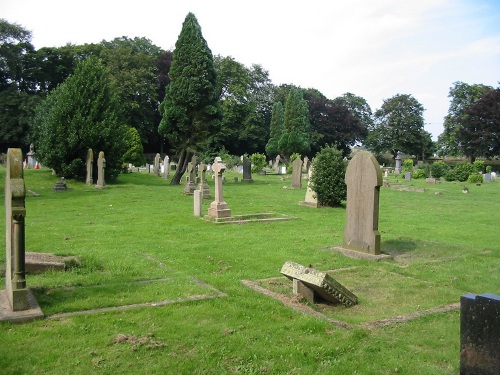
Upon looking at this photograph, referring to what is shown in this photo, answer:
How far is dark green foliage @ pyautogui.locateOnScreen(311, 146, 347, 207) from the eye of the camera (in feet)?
63.0

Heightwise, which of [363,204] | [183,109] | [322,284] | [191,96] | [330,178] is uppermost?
[191,96]

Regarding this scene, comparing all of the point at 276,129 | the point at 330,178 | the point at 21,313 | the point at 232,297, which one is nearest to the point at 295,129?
the point at 276,129

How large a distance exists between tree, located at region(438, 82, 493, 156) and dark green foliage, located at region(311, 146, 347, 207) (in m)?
54.1

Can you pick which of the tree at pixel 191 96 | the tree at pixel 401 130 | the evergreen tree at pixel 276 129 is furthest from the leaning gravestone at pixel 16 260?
the tree at pixel 401 130

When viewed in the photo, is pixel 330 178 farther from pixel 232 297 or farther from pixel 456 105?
pixel 456 105

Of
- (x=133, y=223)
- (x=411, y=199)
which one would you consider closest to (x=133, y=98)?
(x=411, y=199)

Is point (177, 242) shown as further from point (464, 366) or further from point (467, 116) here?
point (467, 116)

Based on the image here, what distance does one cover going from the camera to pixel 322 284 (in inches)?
264

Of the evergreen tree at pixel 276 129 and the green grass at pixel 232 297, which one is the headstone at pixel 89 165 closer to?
the green grass at pixel 232 297

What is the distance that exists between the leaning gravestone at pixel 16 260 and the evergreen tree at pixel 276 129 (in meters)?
58.6

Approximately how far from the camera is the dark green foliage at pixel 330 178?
63.0 feet

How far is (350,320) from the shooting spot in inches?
250

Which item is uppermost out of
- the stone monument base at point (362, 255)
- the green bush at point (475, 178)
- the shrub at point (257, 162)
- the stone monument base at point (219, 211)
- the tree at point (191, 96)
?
the tree at point (191, 96)

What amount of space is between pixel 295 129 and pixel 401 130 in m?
24.5
